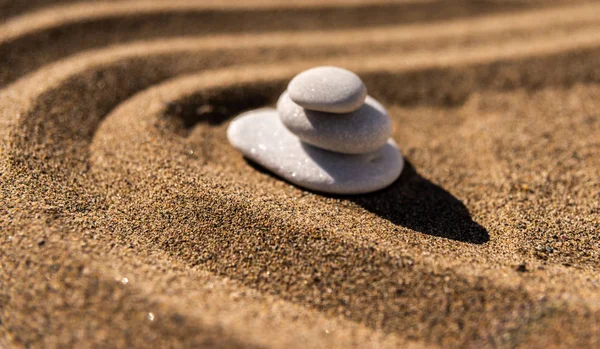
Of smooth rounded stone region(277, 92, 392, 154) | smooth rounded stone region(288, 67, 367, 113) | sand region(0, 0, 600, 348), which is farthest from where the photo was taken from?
smooth rounded stone region(277, 92, 392, 154)

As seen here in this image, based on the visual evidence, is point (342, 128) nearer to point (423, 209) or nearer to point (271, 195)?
point (271, 195)

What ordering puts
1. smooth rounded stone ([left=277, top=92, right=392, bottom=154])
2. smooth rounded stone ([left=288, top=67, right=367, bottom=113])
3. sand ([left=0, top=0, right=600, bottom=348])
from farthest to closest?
smooth rounded stone ([left=277, top=92, right=392, bottom=154]) < smooth rounded stone ([left=288, top=67, right=367, bottom=113]) < sand ([left=0, top=0, right=600, bottom=348])

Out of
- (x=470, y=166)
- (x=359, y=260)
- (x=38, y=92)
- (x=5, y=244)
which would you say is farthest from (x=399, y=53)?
(x=5, y=244)

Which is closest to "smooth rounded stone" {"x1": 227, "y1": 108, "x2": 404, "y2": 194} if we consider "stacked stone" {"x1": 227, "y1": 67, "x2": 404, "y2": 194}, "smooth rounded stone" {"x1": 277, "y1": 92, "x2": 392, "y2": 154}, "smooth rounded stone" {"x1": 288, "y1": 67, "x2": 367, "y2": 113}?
"stacked stone" {"x1": 227, "y1": 67, "x2": 404, "y2": 194}

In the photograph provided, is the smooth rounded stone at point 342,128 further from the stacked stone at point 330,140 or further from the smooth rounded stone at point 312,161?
the smooth rounded stone at point 312,161

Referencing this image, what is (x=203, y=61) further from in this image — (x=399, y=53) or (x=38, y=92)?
(x=399, y=53)

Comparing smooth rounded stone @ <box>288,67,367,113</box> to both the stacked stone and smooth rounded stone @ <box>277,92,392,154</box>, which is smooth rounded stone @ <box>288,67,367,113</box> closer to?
the stacked stone
